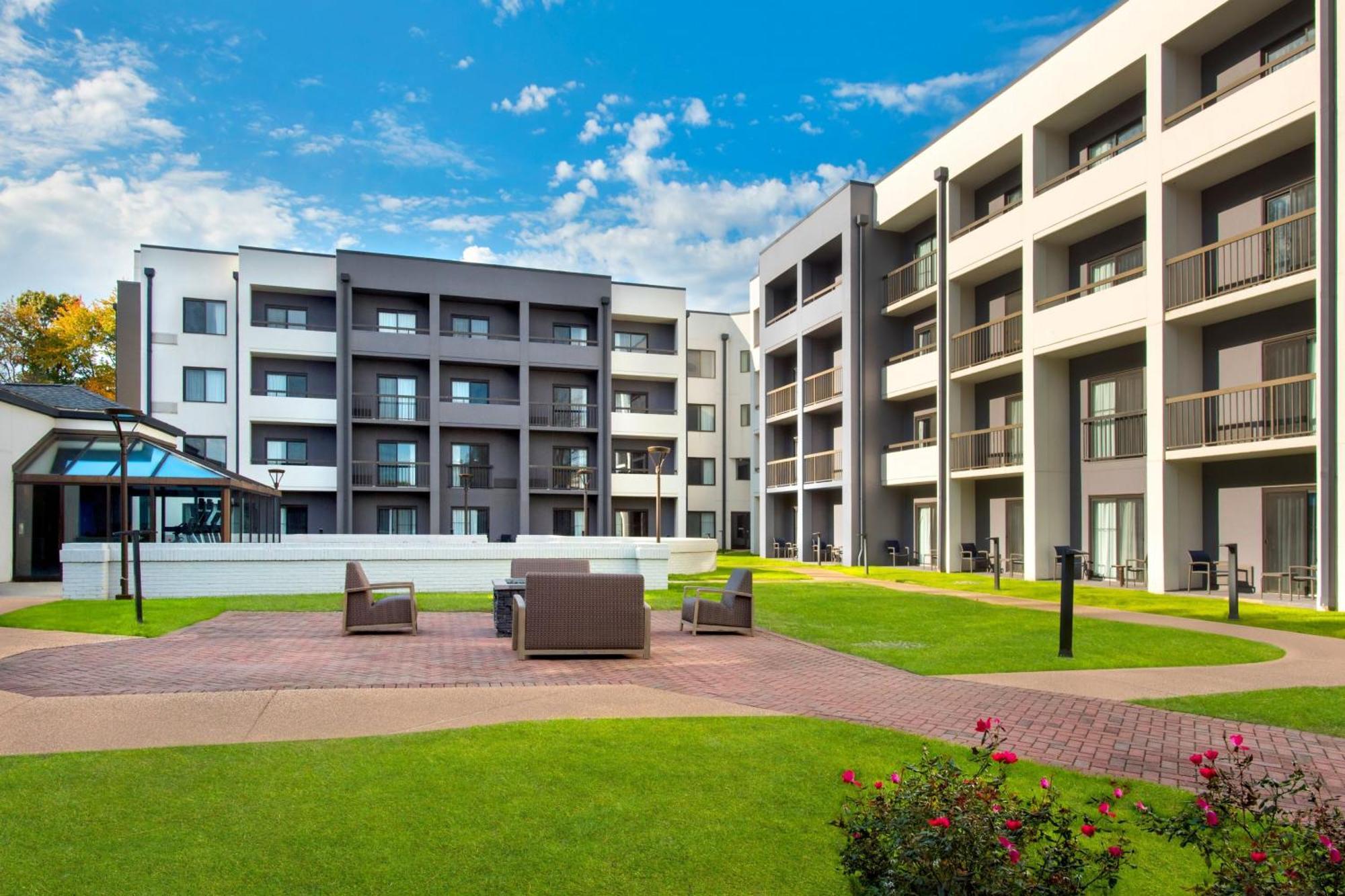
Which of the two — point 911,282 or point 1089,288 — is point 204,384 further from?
point 1089,288

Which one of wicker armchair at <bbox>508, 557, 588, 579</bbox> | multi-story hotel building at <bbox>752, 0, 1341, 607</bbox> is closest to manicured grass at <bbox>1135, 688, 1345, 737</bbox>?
wicker armchair at <bbox>508, 557, 588, 579</bbox>

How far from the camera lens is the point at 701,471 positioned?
48.5 m

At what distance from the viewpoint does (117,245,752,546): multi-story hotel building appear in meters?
38.7

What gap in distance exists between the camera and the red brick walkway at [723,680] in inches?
268

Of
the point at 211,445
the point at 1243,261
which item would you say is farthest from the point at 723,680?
the point at 211,445

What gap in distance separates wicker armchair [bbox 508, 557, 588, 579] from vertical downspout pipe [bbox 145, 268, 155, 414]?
96.8ft

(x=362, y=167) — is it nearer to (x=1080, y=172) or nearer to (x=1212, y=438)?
(x=1080, y=172)

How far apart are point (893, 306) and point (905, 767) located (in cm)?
2905

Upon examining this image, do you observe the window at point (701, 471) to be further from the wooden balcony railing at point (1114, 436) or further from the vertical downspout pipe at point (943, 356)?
the wooden balcony railing at point (1114, 436)

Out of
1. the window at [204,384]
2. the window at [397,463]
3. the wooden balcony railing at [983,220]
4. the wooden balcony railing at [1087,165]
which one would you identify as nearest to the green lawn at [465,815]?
the wooden balcony railing at [1087,165]

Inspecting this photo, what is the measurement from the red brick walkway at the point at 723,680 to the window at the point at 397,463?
2731 cm

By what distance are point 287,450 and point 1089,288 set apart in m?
32.3

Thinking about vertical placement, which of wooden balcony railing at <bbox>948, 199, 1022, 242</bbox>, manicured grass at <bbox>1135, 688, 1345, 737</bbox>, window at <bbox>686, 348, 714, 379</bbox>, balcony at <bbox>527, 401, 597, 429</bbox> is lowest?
manicured grass at <bbox>1135, 688, 1345, 737</bbox>

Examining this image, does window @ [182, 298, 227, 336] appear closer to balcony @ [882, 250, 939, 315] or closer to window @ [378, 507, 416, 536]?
window @ [378, 507, 416, 536]
